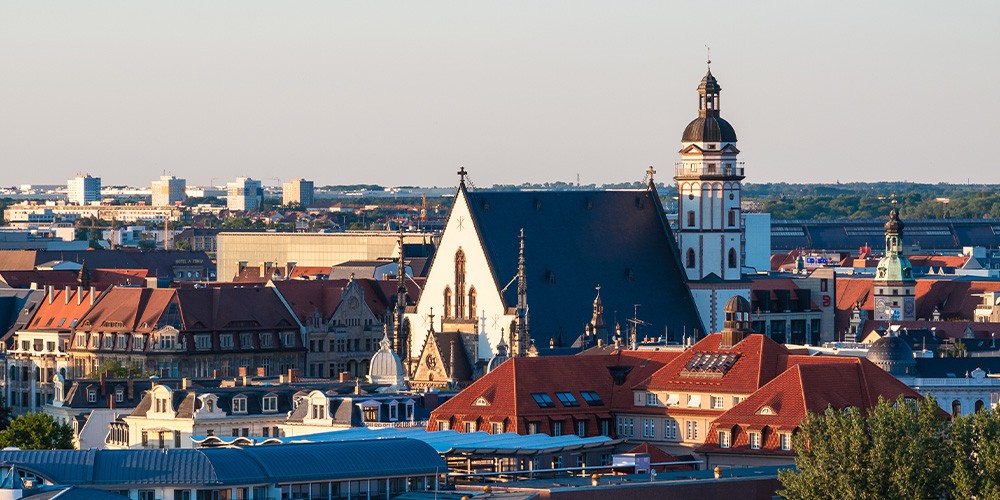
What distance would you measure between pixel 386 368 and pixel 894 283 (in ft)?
164

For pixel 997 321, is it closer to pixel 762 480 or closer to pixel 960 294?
pixel 960 294

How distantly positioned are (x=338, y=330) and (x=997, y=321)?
39.3 metres

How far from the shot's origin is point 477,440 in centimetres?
10062

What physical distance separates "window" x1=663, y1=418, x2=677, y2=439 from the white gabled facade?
92.5 feet

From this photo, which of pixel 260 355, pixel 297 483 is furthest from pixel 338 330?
pixel 297 483

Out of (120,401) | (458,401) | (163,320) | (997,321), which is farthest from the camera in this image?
(997,321)

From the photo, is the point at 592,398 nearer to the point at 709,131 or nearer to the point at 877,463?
the point at 877,463

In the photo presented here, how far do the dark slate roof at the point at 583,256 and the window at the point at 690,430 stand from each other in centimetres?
2773

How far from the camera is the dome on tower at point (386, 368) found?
134 meters

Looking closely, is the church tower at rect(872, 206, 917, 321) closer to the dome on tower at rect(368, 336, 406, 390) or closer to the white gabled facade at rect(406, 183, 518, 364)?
the white gabled facade at rect(406, 183, 518, 364)

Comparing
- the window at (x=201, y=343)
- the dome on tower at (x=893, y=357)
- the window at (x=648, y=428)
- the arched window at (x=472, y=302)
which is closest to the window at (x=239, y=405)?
the window at (x=648, y=428)

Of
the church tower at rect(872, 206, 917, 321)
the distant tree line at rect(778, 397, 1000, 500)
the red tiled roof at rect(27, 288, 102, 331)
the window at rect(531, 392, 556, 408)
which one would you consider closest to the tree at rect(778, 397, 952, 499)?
the distant tree line at rect(778, 397, 1000, 500)

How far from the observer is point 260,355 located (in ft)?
550

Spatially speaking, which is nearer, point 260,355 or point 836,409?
point 836,409
